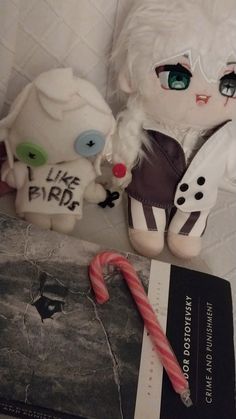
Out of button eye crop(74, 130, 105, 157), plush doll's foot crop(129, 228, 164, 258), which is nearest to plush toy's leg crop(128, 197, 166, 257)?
plush doll's foot crop(129, 228, 164, 258)

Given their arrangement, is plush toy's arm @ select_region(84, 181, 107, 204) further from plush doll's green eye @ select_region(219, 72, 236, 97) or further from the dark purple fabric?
plush doll's green eye @ select_region(219, 72, 236, 97)

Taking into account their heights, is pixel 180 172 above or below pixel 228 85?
below

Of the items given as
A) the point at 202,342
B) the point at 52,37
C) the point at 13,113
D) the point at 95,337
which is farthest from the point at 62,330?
the point at 52,37

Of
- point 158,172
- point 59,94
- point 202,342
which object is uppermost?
point 59,94

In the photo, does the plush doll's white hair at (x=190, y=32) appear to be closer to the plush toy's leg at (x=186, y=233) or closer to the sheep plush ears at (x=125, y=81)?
the sheep plush ears at (x=125, y=81)

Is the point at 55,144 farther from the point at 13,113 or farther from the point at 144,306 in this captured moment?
the point at 144,306

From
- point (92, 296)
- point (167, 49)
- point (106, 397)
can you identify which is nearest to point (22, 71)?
point (167, 49)

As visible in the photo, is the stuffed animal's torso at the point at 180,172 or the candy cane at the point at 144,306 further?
the stuffed animal's torso at the point at 180,172

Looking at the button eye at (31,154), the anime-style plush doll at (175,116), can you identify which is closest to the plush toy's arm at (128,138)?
the anime-style plush doll at (175,116)
